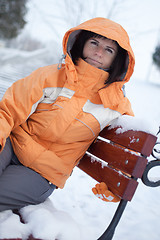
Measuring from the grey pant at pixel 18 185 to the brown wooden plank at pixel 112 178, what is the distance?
0.36 metres

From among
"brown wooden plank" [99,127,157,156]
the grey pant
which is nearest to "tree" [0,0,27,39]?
the grey pant

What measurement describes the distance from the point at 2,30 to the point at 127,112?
16.6 m

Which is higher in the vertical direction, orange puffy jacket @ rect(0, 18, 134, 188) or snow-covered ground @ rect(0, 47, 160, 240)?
orange puffy jacket @ rect(0, 18, 134, 188)

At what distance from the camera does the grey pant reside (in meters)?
1.43

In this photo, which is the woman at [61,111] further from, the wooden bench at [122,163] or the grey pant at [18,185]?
the wooden bench at [122,163]

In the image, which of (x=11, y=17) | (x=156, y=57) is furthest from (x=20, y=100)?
(x=11, y=17)

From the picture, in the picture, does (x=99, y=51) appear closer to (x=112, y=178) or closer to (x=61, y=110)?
(x=61, y=110)

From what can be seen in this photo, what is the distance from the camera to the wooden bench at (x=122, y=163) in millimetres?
1402

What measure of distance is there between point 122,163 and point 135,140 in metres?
0.19

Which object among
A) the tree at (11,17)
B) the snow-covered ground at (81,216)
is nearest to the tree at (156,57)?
the tree at (11,17)

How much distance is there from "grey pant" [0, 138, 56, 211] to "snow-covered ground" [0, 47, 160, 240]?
0.19 feet

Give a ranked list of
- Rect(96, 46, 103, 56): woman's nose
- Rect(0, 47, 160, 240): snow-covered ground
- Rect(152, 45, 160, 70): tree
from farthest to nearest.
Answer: Rect(152, 45, 160, 70): tree → Rect(96, 46, 103, 56): woman's nose → Rect(0, 47, 160, 240): snow-covered ground

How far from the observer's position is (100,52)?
A: 184cm

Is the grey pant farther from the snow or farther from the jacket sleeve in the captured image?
the snow
